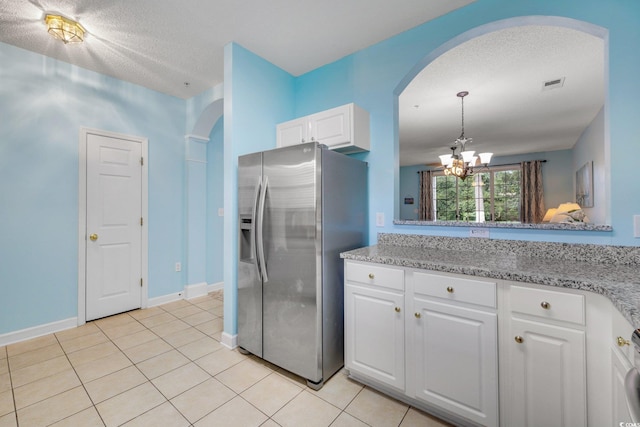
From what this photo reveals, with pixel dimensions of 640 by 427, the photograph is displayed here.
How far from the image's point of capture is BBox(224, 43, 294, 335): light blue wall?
2.34 meters

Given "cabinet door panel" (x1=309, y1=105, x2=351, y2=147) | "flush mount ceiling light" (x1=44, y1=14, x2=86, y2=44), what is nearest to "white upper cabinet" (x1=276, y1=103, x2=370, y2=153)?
"cabinet door panel" (x1=309, y1=105, x2=351, y2=147)

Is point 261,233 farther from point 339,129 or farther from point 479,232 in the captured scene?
point 479,232

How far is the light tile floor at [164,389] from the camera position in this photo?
5.01 feet

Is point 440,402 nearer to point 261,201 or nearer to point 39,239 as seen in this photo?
point 261,201

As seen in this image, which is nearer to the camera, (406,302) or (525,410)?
(525,410)

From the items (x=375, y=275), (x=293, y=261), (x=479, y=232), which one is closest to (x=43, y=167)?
(x=293, y=261)

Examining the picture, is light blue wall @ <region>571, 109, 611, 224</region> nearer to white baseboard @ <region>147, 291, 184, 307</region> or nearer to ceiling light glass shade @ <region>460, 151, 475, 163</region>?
ceiling light glass shade @ <region>460, 151, 475, 163</region>

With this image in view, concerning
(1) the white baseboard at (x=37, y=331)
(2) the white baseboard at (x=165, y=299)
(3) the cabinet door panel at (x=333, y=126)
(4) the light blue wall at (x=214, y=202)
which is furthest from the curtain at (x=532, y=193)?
(1) the white baseboard at (x=37, y=331)

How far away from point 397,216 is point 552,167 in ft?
22.1

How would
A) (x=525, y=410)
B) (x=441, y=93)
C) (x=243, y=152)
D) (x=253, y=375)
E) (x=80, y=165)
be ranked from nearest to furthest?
(x=525, y=410) → (x=253, y=375) → (x=243, y=152) → (x=80, y=165) → (x=441, y=93)

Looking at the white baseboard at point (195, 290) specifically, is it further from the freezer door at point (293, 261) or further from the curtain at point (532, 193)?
the curtain at point (532, 193)

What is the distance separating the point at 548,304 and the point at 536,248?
59 cm

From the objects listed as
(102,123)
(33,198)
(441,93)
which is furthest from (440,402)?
(102,123)

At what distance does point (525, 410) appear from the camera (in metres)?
1.22
